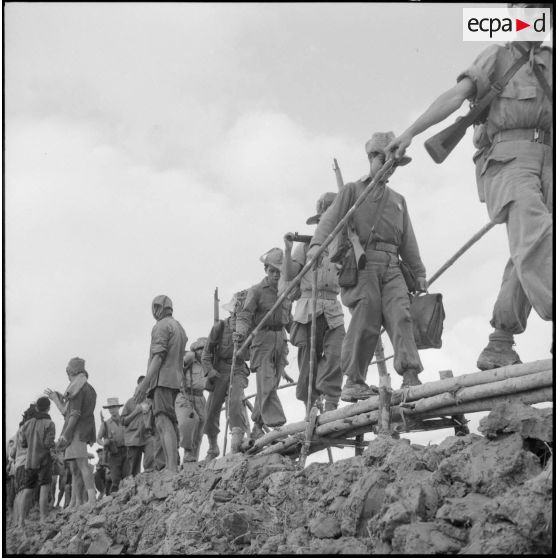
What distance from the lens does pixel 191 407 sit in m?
13.0

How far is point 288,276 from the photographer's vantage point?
33.8 feet

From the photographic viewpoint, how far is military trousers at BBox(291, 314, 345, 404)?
366 inches

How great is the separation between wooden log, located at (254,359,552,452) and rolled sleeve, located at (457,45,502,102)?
181 centimetres

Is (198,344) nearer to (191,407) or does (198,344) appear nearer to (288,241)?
(191,407)

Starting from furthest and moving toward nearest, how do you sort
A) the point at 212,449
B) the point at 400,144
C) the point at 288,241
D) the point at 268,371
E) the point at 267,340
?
the point at 212,449 → the point at 267,340 → the point at 268,371 → the point at 288,241 → the point at 400,144

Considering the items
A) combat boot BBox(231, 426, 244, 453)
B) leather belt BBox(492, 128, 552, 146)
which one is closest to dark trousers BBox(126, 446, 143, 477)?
combat boot BBox(231, 426, 244, 453)

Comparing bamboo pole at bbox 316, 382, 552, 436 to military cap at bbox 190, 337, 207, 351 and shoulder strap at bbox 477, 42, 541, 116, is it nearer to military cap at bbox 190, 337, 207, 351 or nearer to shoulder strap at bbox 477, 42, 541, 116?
shoulder strap at bbox 477, 42, 541, 116

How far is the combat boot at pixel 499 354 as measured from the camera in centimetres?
637

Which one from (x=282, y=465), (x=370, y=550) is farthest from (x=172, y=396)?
(x=370, y=550)

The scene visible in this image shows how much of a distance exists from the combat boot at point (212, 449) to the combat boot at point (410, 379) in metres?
5.20

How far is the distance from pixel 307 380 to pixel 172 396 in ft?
7.18

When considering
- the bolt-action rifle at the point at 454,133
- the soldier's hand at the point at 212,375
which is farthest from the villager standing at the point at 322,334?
the bolt-action rifle at the point at 454,133

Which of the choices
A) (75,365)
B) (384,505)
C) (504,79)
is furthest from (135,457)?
(504,79)

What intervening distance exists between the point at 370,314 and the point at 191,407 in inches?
225
